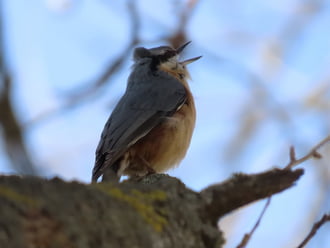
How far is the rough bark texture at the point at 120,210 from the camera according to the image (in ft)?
4.65

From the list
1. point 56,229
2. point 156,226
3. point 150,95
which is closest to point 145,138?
point 150,95

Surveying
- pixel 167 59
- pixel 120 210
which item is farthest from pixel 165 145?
pixel 120 210

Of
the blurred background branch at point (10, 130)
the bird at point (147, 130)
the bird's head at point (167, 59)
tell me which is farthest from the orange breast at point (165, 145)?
the blurred background branch at point (10, 130)

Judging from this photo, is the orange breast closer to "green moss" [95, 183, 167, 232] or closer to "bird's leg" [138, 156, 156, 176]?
"bird's leg" [138, 156, 156, 176]

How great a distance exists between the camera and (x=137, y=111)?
4.05 meters

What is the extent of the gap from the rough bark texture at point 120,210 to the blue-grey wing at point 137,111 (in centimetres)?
164

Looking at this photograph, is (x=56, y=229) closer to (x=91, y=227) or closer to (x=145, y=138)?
(x=91, y=227)

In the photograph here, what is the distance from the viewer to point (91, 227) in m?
1.53

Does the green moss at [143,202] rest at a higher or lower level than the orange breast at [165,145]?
lower

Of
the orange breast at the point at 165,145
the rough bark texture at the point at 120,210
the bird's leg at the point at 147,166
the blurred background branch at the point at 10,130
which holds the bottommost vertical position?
the rough bark texture at the point at 120,210

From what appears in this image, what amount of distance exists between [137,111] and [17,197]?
2633 mm

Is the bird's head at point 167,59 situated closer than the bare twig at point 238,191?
No

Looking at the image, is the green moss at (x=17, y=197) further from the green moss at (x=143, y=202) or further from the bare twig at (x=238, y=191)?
the bare twig at (x=238, y=191)

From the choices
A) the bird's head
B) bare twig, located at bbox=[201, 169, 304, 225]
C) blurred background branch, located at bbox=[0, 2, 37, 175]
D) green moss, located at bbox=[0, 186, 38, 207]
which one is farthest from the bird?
green moss, located at bbox=[0, 186, 38, 207]
